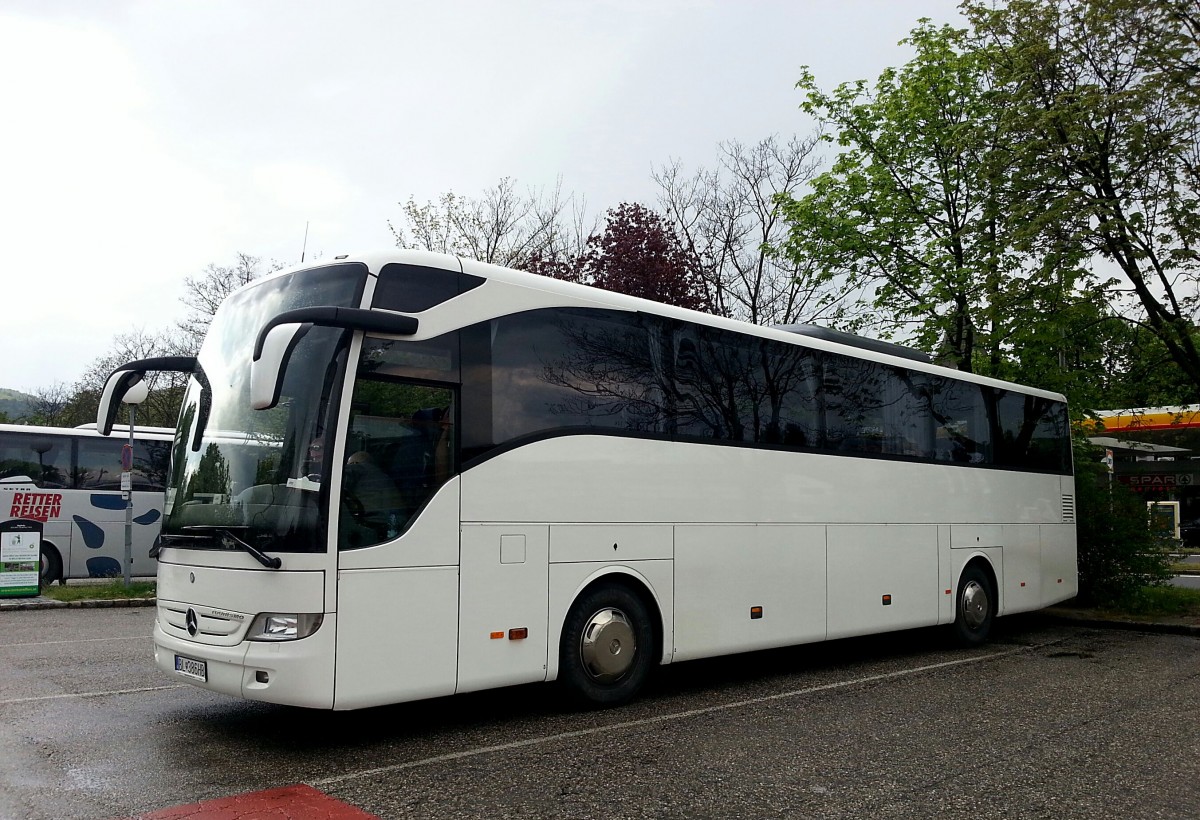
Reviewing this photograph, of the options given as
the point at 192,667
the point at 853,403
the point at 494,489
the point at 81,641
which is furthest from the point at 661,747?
the point at 81,641

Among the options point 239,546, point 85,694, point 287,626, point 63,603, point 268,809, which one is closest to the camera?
point 268,809

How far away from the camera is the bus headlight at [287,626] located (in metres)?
6.42

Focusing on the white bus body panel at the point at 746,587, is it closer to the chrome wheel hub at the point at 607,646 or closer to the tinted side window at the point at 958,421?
the chrome wheel hub at the point at 607,646

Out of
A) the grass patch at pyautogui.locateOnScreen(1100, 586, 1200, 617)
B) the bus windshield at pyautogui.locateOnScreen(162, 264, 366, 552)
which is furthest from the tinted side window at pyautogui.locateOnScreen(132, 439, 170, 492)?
the grass patch at pyautogui.locateOnScreen(1100, 586, 1200, 617)

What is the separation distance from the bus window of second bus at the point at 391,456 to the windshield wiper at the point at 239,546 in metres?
0.43

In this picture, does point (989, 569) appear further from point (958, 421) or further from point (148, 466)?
point (148, 466)

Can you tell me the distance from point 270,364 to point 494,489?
209cm

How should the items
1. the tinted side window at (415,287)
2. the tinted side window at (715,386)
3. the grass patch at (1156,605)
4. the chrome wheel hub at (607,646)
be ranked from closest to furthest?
1. the tinted side window at (415,287)
2. the chrome wheel hub at (607,646)
3. the tinted side window at (715,386)
4. the grass patch at (1156,605)

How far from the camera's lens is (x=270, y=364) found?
6.01 metres

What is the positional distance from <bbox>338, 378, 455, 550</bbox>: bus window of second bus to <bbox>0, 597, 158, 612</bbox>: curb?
40.1 feet

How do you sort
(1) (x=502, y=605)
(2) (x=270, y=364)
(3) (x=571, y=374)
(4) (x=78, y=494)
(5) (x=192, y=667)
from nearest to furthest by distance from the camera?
(2) (x=270, y=364)
(5) (x=192, y=667)
(1) (x=502, y=605)
(3) (x=571, y=374)
(4) (x=78, y=494)

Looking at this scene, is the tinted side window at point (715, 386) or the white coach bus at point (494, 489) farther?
the tinted side window at point (715, 386)

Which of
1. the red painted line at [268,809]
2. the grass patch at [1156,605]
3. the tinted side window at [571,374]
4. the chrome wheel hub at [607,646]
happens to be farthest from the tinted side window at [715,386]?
the grass patch at [1156,605]

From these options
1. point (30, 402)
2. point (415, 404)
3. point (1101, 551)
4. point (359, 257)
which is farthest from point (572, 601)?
point (30, 402)
